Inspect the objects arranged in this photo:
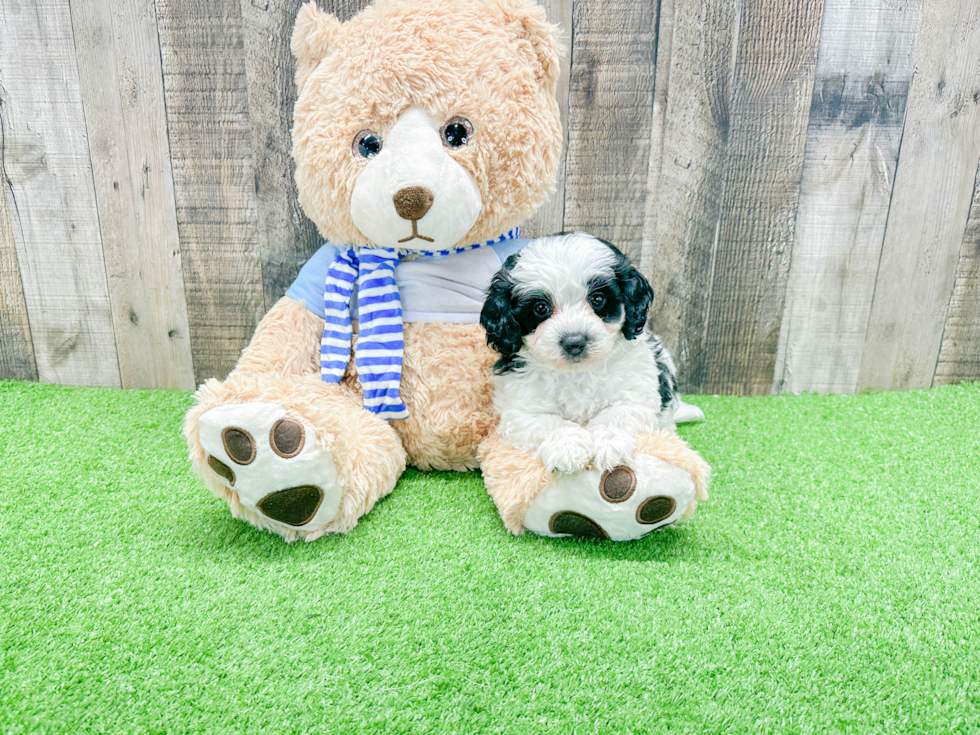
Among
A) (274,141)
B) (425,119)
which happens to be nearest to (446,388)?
(425,119)

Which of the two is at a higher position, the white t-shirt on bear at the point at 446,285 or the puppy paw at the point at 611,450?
the white t-shirt on bear at the point at 446,285

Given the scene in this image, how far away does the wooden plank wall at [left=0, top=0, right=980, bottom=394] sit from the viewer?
182 centimetres

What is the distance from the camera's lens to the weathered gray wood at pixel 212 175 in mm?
1803

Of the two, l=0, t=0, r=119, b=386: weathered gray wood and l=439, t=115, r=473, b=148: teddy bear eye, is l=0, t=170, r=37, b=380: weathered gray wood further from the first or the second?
l=439, t=115, r=473, b=148: teddy bear eye

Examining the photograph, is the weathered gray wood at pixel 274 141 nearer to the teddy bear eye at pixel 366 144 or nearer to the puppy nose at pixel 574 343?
the teddy bear eye at pixel 366 144

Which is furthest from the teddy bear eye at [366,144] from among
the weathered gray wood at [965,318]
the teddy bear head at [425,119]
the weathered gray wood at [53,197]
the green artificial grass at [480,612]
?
the weathered gray wood at [965,318]

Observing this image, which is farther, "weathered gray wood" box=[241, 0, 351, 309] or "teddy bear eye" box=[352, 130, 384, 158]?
"weathered gray wood" box=[241, 0, 351, 309]

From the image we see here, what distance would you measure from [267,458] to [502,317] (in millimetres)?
525

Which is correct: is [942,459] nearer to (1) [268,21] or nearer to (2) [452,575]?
(2) [452,575]

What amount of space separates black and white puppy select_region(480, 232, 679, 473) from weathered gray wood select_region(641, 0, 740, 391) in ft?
2.09

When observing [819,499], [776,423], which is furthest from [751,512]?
[776,423]

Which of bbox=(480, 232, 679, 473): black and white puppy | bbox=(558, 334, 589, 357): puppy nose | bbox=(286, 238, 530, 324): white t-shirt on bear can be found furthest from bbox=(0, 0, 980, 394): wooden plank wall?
bbox=(558, 334, 589, 357): puppy nose

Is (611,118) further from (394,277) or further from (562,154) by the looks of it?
(394,277)

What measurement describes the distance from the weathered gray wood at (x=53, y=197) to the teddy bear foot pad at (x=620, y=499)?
5.40 ft
